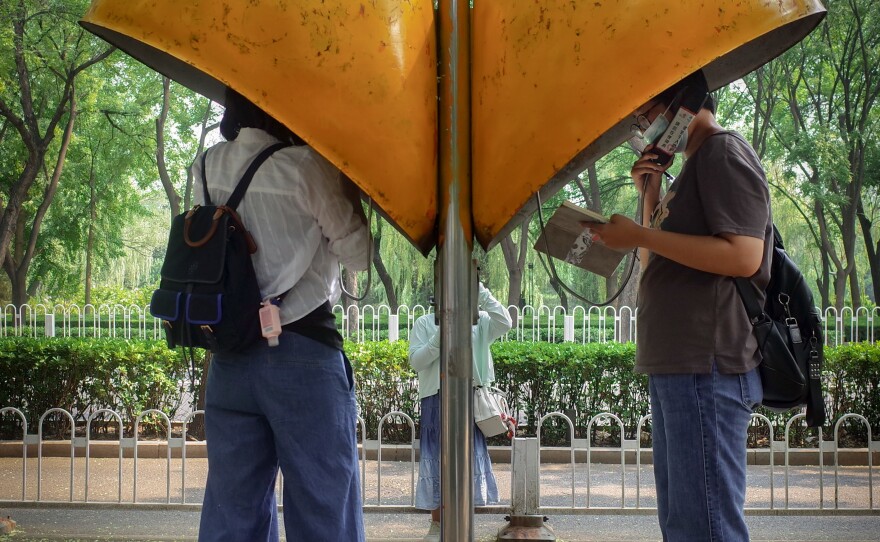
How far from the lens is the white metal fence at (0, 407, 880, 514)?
6266mm

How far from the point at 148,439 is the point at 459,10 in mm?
7520

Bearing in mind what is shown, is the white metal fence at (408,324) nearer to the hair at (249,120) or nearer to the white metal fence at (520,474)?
the white metal fence at (520,474)

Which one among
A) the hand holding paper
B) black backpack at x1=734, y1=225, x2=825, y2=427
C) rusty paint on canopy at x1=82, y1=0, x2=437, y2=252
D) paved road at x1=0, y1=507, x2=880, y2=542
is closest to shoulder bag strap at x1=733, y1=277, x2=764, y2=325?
black backpack at x1=734, y1=225, x2=825, y2=427

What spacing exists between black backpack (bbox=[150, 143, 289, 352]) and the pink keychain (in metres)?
0.02

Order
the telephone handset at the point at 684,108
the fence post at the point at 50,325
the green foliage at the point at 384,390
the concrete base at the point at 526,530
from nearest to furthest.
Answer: the telephone handset at the point at 684,108
the concrete base at the point at 526,530
the green foliage at the point at 384,390
the fence post at the point at 50,325

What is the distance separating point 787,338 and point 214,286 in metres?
1.49

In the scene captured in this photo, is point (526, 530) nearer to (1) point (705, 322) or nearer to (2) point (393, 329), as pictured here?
(1) point (705, 322)

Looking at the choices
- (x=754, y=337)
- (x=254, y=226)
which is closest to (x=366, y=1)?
(x=254, y=226)

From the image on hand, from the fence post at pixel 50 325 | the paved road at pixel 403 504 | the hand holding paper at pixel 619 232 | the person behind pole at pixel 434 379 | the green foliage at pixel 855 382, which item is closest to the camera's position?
the hand holding paper at pixel 619 232

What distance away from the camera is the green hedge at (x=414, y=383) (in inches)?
337

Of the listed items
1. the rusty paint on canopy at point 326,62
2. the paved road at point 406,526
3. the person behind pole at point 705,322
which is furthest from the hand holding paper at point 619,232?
the paved road at point 406,526

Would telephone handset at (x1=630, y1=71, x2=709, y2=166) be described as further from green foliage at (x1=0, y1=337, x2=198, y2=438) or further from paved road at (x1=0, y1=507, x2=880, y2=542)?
green foliage at (x1=0, y1=337, x2=198, y2=438)

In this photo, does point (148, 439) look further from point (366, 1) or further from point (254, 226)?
point (366, 1)

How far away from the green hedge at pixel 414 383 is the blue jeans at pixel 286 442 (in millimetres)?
6133
